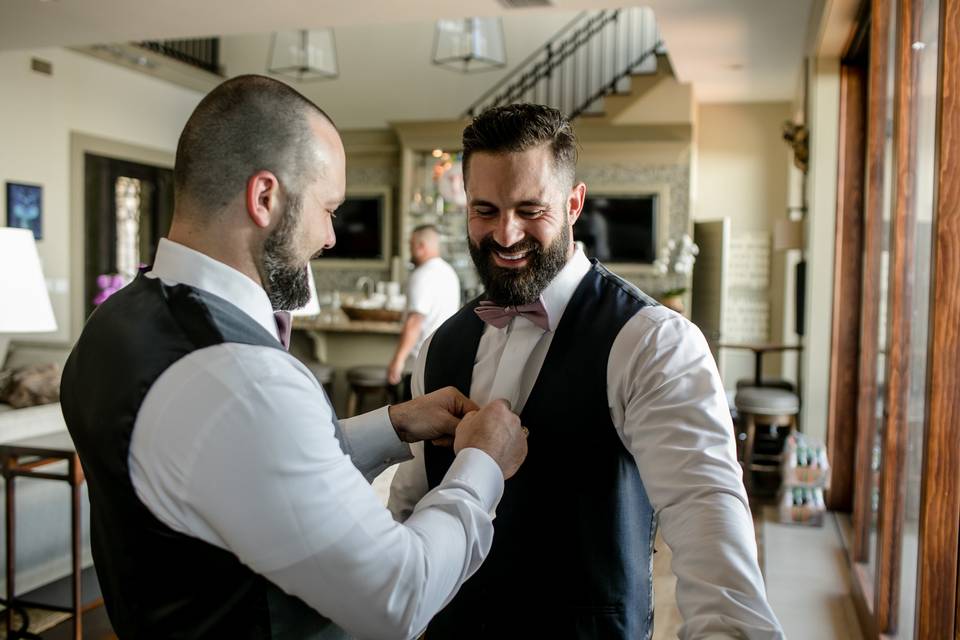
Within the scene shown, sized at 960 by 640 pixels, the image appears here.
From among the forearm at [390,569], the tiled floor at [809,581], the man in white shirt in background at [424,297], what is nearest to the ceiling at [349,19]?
the man in white shirt in background at [424,297]

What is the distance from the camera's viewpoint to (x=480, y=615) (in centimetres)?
148

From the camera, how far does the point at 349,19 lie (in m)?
5.77

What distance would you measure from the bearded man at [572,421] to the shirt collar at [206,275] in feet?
1.68

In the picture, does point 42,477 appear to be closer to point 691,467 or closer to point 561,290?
point 561,290

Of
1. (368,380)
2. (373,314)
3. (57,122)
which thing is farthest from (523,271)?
(57,122)

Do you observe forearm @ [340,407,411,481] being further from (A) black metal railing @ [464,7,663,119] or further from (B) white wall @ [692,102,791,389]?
(A) black metal railing @ [464,7,663,119]

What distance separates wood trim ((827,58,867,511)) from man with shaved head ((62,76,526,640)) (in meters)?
4.20

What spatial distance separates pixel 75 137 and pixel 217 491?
8287mm

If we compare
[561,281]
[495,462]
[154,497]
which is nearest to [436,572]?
[495,462]

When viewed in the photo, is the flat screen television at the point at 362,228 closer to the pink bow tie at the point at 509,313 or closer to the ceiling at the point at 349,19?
the ceiling at the point at 349,19

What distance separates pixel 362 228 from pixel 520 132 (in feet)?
29.6

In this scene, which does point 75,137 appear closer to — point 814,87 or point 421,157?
point 421,157

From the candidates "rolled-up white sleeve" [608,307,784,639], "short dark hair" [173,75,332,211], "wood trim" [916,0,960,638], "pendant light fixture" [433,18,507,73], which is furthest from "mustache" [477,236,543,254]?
"pendant light fixture" [433,18,507,73]

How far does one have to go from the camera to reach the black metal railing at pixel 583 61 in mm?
9664
